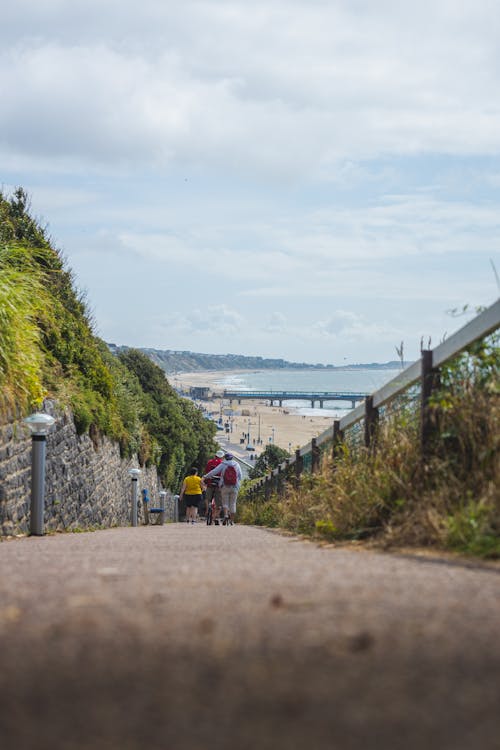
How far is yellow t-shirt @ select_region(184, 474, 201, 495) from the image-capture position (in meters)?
19.9

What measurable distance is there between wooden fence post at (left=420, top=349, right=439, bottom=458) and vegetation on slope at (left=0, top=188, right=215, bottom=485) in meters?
4.62

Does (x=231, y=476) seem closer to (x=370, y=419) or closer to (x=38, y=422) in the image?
(x=38, y=422)

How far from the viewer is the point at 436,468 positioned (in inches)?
235

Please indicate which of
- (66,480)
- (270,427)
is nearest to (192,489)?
(66,480)

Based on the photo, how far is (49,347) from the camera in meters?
15.3

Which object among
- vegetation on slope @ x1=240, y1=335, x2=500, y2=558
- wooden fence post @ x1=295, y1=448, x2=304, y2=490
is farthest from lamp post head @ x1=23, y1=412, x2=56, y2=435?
wooden fence post @ x1=295, y1=448, x2=304, y2=490

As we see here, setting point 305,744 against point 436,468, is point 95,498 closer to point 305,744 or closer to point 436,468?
point 436,468

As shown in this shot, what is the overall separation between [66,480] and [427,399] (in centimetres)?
807

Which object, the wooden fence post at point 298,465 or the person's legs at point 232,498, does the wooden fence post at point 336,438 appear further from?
the person's legs at point 232,498

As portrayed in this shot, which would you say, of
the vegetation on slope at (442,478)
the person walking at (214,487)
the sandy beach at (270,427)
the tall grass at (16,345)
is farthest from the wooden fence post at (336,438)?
the sandy beach at (270,427)

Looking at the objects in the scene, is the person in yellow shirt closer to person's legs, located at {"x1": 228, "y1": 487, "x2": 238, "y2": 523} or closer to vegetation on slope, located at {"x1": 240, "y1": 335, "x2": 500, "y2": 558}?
person's legs, located at {"x1": 228, "y1": 487, "x2": 238, "y2": 523}

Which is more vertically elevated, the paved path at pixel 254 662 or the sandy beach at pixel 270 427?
the sandy beach at pixel 270 427

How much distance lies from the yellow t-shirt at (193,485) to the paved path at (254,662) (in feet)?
52.4

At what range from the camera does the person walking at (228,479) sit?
16.8 m
